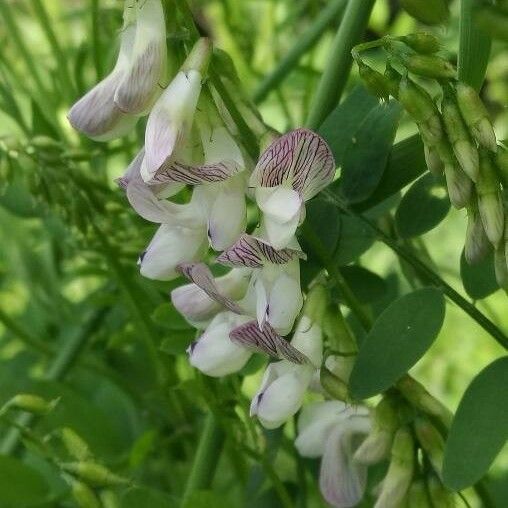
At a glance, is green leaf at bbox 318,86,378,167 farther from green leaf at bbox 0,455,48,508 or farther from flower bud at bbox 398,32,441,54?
green leaf at bbox 0,455,48,508

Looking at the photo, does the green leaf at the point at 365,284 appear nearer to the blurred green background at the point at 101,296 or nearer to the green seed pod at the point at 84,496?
the blurred green background at the point at 101,296

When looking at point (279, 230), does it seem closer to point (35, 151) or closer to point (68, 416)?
point (35, 151)

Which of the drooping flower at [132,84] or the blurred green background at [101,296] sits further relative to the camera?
the blurred green background at [101,296]

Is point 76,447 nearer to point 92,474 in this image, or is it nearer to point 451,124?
point 92,474

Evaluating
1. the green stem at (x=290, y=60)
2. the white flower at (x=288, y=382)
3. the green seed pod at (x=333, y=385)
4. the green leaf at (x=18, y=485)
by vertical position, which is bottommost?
the green leaf at (x=18, y=485)

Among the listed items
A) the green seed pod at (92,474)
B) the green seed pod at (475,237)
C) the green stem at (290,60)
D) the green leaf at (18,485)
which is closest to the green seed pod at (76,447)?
the green seed pod at (92,474)

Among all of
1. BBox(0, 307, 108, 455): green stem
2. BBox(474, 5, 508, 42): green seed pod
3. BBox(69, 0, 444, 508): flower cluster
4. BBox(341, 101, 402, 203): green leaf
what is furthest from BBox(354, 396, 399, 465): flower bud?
BBox(0, 307, 108, 455): green stem

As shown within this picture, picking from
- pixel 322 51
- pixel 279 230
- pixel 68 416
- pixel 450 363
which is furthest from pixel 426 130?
pixel 450 363
